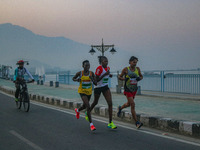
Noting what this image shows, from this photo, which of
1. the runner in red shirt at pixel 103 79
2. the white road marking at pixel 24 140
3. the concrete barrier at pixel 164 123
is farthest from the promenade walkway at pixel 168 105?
the white road marking at pixel 24 140

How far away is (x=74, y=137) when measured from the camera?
18.7 ft

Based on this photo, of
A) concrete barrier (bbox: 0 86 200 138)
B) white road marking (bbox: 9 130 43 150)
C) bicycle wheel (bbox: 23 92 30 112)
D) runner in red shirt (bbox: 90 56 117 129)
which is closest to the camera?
white road marking (bbox: 9 130 43 150)

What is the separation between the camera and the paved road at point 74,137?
195 inches

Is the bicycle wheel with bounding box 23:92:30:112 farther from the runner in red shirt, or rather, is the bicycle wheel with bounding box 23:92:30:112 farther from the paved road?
the runner in red shirt

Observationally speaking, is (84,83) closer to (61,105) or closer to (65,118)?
(65,118)

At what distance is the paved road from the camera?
496 centimetres

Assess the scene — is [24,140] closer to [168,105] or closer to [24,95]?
[24,95]

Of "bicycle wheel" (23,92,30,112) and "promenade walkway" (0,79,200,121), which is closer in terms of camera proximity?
"promenade walkway" (0,79,200,121)

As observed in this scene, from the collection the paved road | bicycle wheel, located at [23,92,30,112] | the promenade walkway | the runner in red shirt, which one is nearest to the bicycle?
bicycle wheel, located at [23,92,30,112]

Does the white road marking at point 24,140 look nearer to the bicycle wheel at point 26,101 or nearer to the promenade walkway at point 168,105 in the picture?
the bicycle wheel at point 26,101

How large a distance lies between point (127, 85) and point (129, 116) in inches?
53.8

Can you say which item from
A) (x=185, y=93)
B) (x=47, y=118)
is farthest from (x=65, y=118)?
(x=185, y=93)

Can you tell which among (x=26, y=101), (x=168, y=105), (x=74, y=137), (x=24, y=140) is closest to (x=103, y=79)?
(x=74, y=137)

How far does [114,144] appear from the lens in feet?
16.8
